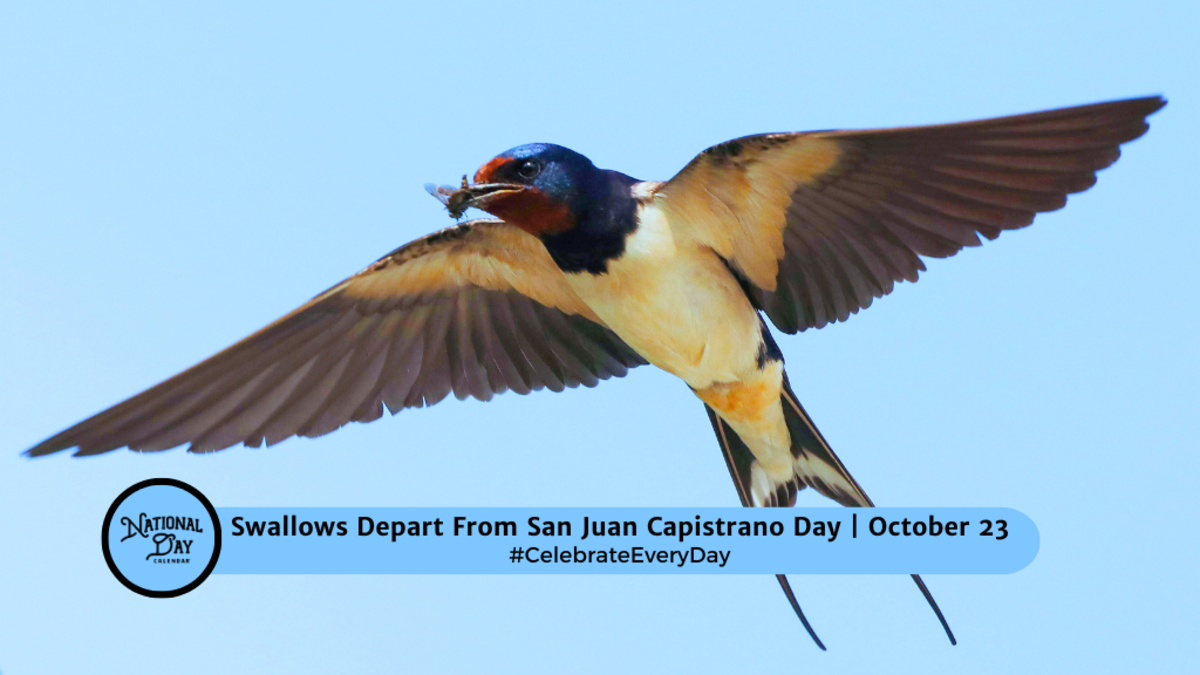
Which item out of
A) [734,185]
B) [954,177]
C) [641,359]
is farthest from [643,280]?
[954,177]

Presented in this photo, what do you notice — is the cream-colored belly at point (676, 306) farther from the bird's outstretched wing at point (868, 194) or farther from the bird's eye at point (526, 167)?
the bird's eye at point (526, 167)

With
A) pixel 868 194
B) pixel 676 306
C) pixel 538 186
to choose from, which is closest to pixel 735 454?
pixel 676 306

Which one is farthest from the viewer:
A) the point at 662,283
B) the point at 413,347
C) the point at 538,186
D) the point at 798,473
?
the point at 413,347

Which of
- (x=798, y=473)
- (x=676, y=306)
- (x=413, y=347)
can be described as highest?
(x=413, y=347)

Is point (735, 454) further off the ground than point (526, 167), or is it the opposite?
point (526, 167)

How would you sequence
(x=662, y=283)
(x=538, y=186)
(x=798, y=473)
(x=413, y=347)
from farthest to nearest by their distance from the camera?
(x=413, y=347), (x=798, y=473), (x=662, y=283), (x=538, y=186)

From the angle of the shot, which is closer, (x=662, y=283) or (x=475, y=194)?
(x=475, y=194)

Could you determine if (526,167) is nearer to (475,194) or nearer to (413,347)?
(475,194)

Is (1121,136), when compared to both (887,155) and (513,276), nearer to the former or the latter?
(887,155)
